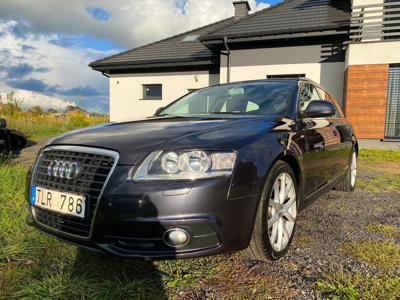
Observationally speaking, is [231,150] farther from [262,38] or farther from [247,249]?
[262,38]

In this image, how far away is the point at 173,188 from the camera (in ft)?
6.15

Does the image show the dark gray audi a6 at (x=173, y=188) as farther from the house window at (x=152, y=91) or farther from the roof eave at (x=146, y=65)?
the house window at (x=152, y=91)

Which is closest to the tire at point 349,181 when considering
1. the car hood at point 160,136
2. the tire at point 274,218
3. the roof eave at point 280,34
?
the tire at point 274,218

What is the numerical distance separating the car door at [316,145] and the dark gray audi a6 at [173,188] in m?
0.28

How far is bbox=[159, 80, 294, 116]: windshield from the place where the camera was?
3.08 meters

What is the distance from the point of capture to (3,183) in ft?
13.9

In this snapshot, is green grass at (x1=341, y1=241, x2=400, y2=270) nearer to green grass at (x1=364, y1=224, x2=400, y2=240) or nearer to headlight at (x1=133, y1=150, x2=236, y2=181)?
green grass at (x1=364, y1=224, x2=400, y2=240)

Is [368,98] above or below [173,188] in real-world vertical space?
above

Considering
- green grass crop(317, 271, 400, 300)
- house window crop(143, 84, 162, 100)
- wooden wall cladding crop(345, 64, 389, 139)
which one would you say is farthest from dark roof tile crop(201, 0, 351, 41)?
green grass crop(317, 271, 400, 300)

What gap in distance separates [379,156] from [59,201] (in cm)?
851

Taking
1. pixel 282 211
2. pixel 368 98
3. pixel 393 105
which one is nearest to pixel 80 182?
pixel 282 211

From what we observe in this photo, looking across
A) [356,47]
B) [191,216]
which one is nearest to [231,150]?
[191,216]

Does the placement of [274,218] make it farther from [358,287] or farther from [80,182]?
[80,182]

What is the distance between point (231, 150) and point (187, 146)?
261 mm
